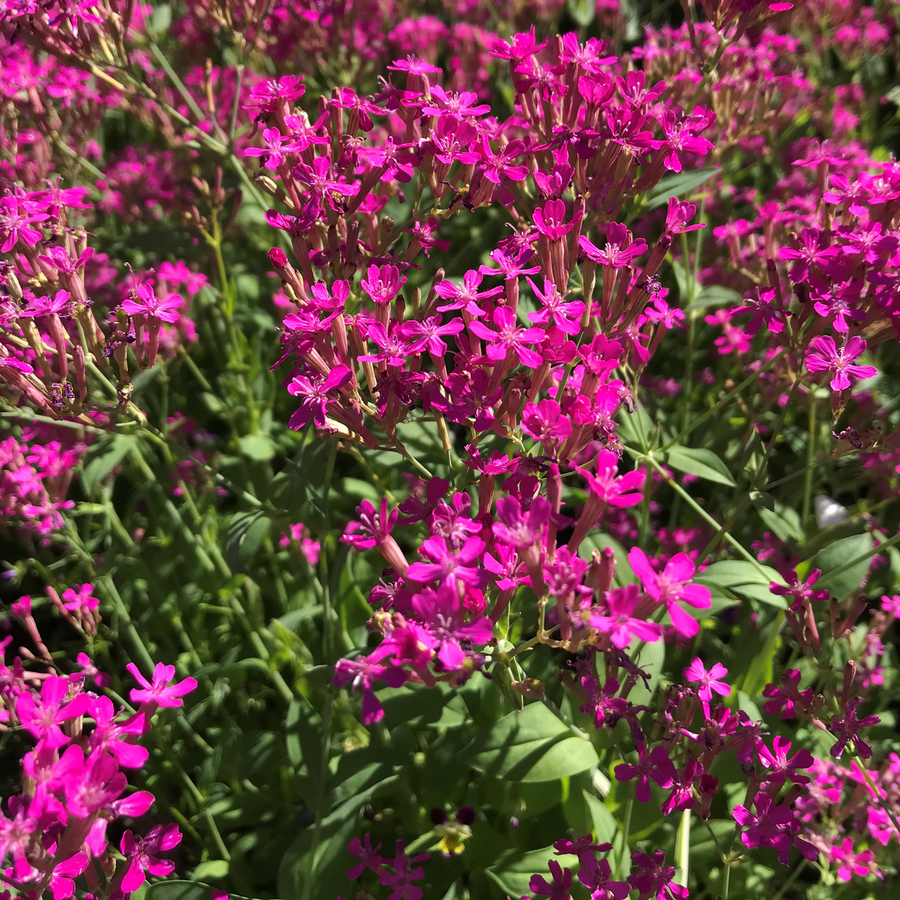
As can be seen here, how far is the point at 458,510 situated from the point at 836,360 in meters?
0.92

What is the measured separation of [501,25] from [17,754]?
13.1 ft

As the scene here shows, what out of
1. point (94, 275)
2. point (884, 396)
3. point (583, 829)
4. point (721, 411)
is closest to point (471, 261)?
point (721, 411)

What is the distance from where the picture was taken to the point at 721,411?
9.55 ft

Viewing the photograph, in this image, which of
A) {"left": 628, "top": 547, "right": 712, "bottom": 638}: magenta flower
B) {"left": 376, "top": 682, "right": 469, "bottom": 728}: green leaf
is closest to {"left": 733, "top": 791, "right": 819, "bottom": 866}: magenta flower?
{"left": 628, "top": 547, "right": 712, "bottom": 638}: magenta flower

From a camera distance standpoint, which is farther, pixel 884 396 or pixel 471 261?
pixel 471 261

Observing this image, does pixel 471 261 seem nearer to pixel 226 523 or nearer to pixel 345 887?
pixel 226 523

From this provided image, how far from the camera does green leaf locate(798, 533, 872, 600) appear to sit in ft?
6.22

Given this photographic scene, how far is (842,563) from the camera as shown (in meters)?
1.94

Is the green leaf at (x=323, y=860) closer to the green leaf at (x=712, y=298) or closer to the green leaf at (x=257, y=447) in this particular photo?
the green leaf at (x=257, y=447)

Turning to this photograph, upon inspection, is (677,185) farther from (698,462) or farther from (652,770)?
(652,770)

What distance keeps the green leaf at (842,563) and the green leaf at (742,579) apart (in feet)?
0.42

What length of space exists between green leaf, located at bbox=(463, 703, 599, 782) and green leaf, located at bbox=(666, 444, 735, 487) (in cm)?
73

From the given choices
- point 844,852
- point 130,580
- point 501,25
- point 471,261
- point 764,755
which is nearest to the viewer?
point 764,755

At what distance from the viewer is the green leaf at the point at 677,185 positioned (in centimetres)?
203
